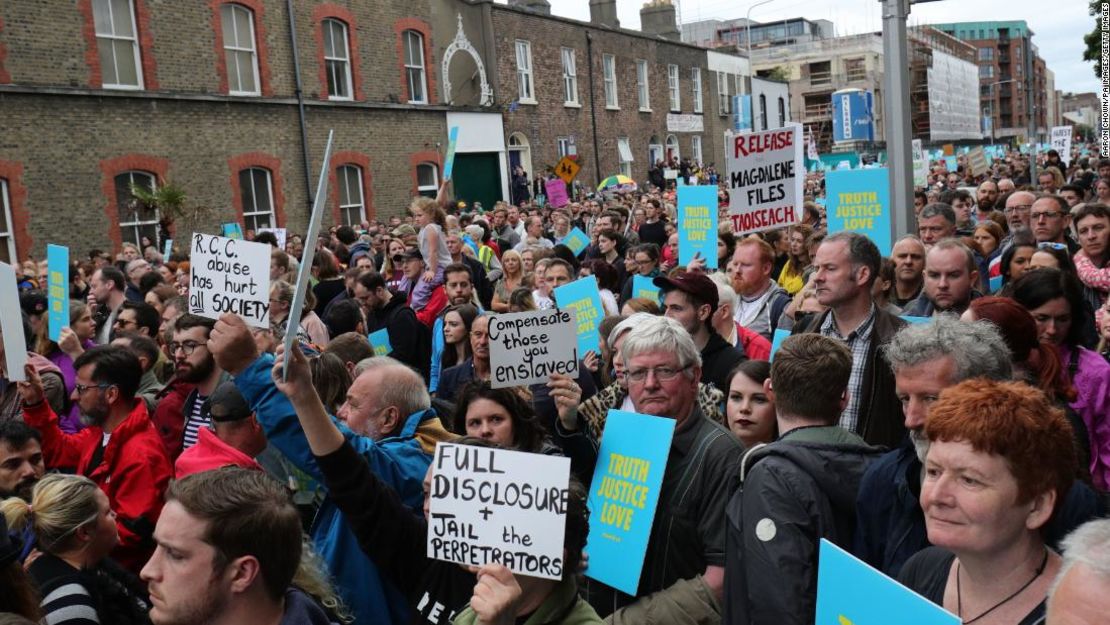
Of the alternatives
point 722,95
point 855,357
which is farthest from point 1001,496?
point 722,95

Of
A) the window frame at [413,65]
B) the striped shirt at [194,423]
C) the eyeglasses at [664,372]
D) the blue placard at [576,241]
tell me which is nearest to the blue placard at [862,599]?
the eyeglasses at [664,372]

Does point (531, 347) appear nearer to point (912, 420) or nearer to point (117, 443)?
point (117, 443)

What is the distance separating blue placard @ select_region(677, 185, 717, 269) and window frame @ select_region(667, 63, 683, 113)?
31.6 m

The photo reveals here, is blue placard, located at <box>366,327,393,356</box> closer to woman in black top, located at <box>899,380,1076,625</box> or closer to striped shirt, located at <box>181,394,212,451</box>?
striped shirt, located at <box>181,394,212,451</box>

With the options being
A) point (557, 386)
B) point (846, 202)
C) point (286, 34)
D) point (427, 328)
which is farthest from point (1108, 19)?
point (286, 34)

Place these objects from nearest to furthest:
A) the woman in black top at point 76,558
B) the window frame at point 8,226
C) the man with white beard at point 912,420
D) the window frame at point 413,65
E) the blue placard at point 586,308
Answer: the man with white beard at point 912,420 → the woman in black top at point 76,558 → the blue placard at point 586,308 → the window frame at point 8,226 → the window frame at point 413,65

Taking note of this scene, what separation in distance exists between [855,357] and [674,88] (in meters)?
36.5

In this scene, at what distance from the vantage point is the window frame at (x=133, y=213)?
18.6 m

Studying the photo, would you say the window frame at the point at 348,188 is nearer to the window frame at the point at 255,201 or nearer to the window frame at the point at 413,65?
the window frame at the point at 255,201

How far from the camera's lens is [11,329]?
5430 mm

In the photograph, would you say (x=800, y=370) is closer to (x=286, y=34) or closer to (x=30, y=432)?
(x=30, y=432)

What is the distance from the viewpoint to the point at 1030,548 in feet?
7.43

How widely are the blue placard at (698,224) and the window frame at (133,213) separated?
45.5ft

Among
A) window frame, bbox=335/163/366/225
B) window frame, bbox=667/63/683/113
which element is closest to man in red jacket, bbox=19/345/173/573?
window frame, bbox=335/163/366/225
